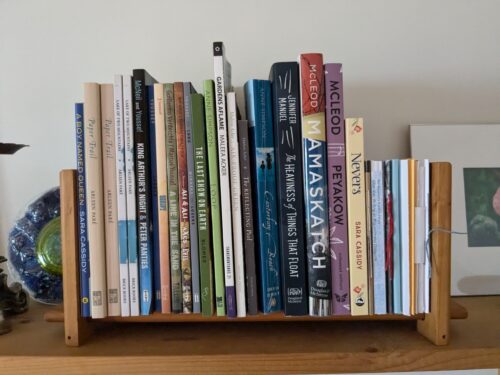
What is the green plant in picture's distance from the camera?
67 cm

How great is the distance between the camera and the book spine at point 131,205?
505 millimetres

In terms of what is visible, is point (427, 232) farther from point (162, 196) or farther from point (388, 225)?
point (162, 196)

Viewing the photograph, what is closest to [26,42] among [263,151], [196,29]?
[196,29]

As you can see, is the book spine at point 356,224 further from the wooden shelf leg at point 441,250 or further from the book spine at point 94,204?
the book spine at point 94,204

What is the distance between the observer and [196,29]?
0.69 metres

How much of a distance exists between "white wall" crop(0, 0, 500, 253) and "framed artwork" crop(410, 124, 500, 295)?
0.03 meters

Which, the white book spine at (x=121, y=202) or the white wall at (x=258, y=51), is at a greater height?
the white wall at (x=258, y=51)

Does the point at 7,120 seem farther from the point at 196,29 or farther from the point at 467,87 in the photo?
the point at 467,87

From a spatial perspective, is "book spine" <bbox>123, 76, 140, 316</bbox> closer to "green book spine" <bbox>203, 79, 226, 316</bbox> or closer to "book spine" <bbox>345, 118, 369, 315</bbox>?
"green book spine" <bbox>203, 79, 226, 316</bbox>

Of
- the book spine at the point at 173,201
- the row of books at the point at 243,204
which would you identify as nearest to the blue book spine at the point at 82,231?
the row of books at the point at 243,204

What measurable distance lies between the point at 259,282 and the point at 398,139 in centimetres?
38

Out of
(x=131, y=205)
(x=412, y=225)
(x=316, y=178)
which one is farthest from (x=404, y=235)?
(x=131, y=205)

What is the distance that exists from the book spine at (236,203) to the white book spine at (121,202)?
0.47ft

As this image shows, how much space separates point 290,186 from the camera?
49 cm
